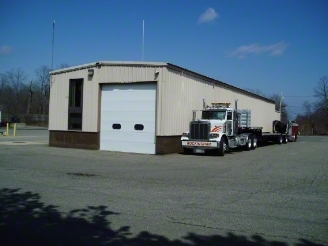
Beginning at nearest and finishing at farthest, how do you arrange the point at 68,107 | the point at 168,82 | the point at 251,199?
the point at 251,199 → the point at 168,82 → the point at 68,107

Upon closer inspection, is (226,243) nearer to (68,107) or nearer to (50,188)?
(50,188)

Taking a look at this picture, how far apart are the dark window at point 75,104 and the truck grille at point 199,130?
7355 millimetres

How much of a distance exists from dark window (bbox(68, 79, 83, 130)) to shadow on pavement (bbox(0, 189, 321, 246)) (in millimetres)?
14826

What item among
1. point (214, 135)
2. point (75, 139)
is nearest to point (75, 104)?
point (75, 139)

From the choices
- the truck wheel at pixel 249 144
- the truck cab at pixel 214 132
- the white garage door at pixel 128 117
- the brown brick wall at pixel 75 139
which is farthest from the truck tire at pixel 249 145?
the brown brick wall at pixel 75 139

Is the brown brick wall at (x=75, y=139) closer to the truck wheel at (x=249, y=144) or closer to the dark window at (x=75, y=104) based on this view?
the dark window at (x=75, y=104)

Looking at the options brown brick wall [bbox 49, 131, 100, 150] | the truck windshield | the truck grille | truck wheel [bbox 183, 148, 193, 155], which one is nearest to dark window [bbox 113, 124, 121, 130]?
brown brick wall [bbox 49, 131, 100, 150]

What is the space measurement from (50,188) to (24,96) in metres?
82.1

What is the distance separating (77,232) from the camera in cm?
541

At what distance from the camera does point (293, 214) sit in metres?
6.60

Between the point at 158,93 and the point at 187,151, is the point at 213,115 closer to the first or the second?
the point at 187,151

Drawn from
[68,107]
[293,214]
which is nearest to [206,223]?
[293,214]

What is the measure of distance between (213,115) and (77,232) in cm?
1539

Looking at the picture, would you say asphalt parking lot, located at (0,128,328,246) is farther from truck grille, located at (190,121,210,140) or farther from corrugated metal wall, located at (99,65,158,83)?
corrugated metal wall, located at (99,65,158,83)
